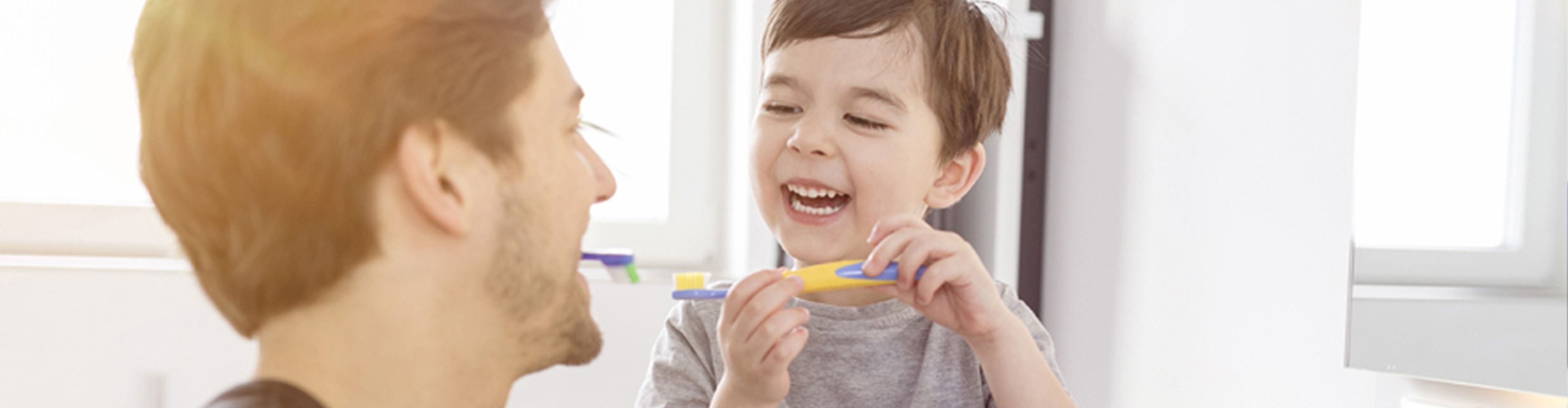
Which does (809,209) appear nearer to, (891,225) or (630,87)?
(891,225)

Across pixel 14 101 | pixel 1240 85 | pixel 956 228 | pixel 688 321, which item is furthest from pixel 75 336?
pixel 1240 85

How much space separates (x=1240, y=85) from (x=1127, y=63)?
0.23 meters

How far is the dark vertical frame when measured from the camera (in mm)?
1508

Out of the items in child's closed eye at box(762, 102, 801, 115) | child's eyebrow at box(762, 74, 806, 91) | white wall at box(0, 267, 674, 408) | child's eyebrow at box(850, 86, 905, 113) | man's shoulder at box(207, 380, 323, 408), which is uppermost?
child's eyebrow at box(762, 74, 806, 91)

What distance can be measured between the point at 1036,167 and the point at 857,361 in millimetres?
636

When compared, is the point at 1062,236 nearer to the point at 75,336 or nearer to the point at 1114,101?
the point at 1114,101

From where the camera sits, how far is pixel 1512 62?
0.85 meters

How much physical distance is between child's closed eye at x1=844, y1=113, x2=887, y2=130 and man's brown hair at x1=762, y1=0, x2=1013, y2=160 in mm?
65

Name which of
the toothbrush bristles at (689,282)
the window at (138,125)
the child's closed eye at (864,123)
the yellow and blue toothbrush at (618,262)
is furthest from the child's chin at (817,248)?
the window at (138,125)

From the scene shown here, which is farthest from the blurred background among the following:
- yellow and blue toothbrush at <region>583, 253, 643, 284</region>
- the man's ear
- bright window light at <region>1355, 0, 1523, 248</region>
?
yellow and blue toothbrush at <region>583, 253, 643, 284</region>

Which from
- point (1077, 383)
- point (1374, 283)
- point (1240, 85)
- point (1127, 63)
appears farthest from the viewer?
point (1077, 383)

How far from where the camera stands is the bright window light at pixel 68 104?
5.09 ft

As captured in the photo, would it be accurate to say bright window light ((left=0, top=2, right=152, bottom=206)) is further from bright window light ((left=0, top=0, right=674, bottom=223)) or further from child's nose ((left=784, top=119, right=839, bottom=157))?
child's nose ((left=784, top=119, right=839, bottom=157))

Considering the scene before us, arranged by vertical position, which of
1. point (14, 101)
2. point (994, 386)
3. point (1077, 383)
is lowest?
point (1077, 383)
